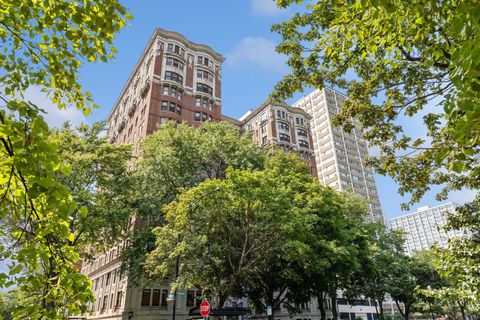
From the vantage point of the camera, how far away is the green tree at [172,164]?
98.5 ft

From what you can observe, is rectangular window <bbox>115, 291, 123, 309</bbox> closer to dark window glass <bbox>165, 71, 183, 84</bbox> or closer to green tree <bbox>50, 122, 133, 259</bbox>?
green tree <bbox>50, 122, 133, 259</bbox>

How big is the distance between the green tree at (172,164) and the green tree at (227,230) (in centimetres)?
858

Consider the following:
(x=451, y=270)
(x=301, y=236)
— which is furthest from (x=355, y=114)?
(x=301, y=236)

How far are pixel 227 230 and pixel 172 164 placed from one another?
1248cm

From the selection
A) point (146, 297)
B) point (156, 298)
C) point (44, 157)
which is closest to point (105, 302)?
point (146, 297)

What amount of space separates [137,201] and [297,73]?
82.6 ft

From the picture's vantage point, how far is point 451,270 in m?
8.73

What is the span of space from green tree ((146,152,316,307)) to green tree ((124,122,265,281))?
28.1 feet

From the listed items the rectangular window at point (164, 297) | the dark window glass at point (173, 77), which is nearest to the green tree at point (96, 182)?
the rectangular window at point (164, 297)

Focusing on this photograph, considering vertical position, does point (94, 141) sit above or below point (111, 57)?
above

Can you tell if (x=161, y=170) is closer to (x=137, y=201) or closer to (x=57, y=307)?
(x=137, y=201)

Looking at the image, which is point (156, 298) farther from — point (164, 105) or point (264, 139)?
point (264, 139)

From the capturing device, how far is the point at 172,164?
3130cm

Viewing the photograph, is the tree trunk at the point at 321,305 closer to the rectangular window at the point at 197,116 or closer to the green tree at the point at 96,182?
the green tree at the point at 96,182
